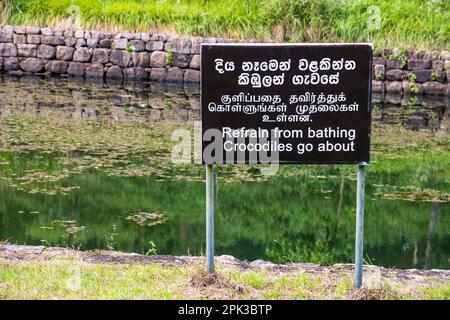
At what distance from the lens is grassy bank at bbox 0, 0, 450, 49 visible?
17.0 m

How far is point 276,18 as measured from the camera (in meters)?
17.3

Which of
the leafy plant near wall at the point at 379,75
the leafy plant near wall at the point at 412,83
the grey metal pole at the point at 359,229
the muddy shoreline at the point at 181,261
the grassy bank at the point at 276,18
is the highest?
the grassy bank at the point at 276,18

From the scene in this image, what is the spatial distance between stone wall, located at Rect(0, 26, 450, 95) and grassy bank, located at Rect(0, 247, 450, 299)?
37.2ft

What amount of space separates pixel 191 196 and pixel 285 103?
4301 mm

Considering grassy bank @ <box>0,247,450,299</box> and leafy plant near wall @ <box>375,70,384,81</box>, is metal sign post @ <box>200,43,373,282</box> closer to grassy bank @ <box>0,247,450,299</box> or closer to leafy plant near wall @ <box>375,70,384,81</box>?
grassy bank @ <box>0,247,450,299</box>

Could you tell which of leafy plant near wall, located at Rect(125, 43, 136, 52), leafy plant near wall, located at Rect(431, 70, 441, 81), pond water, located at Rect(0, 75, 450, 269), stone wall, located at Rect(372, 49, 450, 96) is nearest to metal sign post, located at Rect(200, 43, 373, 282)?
pond water, located at Rect(0, 75, 450, 269)

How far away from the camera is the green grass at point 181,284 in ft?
16.6

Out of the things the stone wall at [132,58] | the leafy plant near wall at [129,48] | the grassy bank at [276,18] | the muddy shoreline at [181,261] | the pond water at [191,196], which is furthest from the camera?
the leafy plant near wall at [129,48]

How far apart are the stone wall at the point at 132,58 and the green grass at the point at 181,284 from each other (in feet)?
37.8

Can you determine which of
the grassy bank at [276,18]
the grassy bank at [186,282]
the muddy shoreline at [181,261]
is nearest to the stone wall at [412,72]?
the grassy bank at [276,18]

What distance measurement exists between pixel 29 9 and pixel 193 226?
465 inches

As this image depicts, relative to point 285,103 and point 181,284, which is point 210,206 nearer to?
point 181,284

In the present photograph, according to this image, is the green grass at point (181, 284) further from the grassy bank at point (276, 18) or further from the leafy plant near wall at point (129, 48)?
the leafy plant near wall at point (129, 48)

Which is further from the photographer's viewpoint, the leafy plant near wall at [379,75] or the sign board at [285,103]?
the leafy plant near wall at [379,75]
